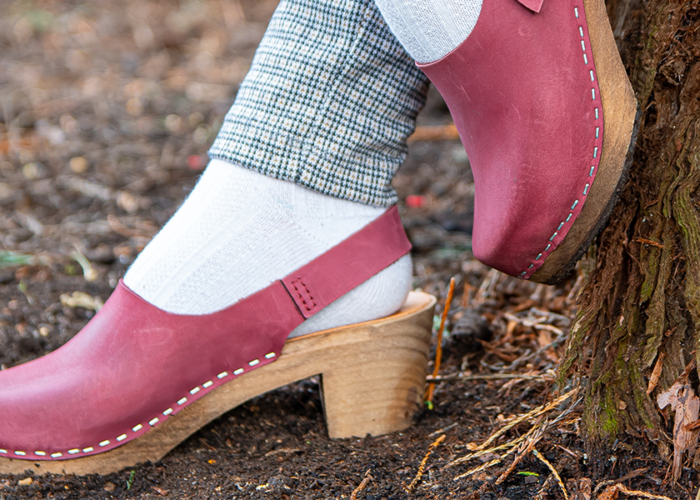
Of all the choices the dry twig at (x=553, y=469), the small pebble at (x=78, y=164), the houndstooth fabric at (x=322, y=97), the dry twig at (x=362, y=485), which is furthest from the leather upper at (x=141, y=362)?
the small pebble at (x=78, y=164)

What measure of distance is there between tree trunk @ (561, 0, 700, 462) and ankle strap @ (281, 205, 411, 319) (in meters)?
0.33

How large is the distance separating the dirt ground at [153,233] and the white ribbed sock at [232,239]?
0.23 m

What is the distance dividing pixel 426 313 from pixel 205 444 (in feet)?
1.31

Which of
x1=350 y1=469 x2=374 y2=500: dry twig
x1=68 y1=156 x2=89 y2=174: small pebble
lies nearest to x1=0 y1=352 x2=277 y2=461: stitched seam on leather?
x1=350 y1=469 x2=374 y2=500: dry twig

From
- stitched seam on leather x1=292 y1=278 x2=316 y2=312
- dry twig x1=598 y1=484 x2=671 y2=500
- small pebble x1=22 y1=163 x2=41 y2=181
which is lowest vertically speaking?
small pebble x1=22 y1=163 x2=41 y2=181

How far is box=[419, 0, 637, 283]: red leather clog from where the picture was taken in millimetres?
799

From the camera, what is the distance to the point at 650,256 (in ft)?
2.57

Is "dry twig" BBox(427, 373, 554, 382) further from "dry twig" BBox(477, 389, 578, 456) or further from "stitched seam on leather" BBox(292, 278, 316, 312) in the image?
"stitched seam on leather" BBox(292, 278, 316, 312)

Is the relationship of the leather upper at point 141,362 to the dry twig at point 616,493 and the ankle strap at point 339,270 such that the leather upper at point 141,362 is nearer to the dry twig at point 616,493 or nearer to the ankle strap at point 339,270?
the ankle strap at point 339,270

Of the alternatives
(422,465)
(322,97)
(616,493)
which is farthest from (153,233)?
(616,493)

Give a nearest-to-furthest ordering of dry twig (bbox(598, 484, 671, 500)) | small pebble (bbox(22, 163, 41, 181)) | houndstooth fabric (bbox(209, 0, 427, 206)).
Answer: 1. dry twig (bbox(598, 484, 671, 500))
2. houndstooth fabric (bbox(209, 0, 427, 206))
3. small pebble (bbox(22, 163, 41, 181))

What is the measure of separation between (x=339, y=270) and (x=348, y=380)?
17 centimetres

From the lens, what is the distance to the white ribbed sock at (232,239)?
3.26 feet

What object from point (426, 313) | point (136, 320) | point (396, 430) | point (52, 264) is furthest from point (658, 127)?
point (52, 264)
